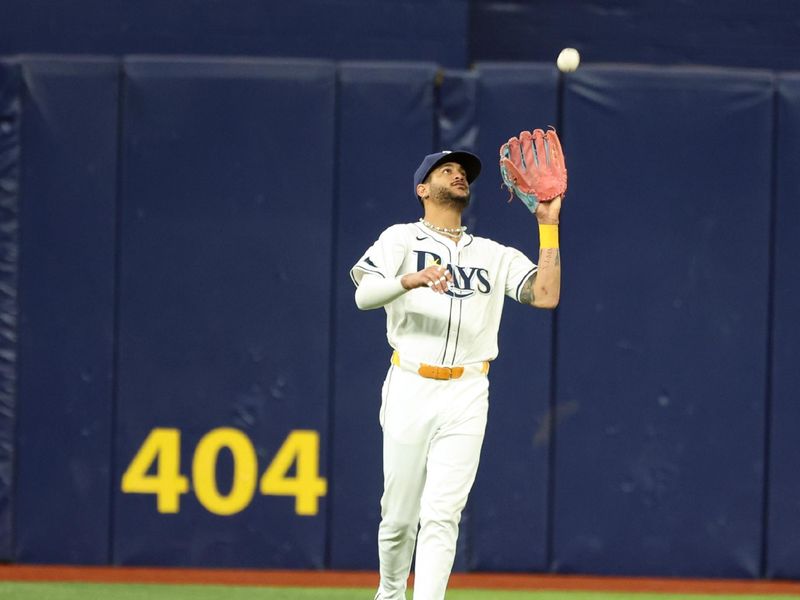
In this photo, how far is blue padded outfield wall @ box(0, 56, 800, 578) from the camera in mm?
6465

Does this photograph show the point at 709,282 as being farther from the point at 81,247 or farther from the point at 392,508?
Answer: the point at 81,247

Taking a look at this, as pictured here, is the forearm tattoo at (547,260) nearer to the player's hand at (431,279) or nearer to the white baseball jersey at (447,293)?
the white baseball jersey at (447,293)

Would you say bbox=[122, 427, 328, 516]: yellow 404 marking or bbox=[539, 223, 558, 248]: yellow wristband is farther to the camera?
bbox=[122, 427, 328, 516]: yellow 404 marking

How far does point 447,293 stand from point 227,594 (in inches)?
80.9

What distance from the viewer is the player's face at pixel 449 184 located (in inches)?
192

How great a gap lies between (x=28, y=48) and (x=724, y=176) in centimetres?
376

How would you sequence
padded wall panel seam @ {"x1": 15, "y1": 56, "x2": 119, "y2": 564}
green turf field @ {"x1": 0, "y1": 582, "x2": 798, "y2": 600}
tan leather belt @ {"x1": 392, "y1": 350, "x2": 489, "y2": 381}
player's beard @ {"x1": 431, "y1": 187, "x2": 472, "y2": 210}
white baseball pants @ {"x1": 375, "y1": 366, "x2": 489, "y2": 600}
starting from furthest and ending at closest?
padded wall panel seam @ {"x1": 15, "y1": 56, "x2": 119, "y2": 564}, green turf field @ {"x1": 0, "y1": 582, "x2": 798, "y2": 600}, player's beard @ {"x1": 431, "y1": 187, "x2": 472, "y2": 210}, tan leather belt @ {"x1": 392, "y1": 350, "x2": 489, "y2": 381}, white baseball pants @ {"x1": 375, "y1": 366, "x2": 489, "y2": 600}

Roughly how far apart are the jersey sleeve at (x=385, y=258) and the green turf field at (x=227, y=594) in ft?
6.15

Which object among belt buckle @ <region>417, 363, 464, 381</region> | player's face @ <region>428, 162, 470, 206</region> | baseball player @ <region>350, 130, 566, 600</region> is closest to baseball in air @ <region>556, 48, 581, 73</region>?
baseball player @ <region>350, 130, 566, 600</region>

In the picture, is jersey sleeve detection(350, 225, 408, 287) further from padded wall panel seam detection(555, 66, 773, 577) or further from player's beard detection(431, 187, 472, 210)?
padded wall panel seam detection(555, 66, 773, 577)

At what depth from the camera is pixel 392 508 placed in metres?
4.83

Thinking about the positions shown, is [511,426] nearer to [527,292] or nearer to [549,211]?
[527,292]

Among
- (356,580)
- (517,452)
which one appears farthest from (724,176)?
(356,580)

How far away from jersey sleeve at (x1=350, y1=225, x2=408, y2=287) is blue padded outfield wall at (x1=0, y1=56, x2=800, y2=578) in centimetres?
164
